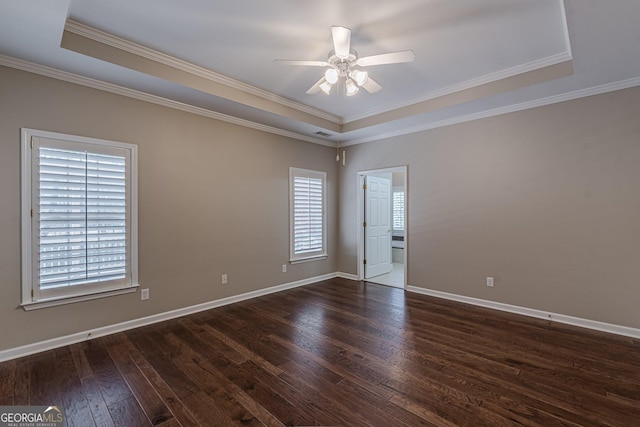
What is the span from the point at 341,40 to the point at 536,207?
3144mm

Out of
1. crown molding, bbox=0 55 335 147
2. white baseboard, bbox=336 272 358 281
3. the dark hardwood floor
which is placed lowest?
the dark hardwood floor

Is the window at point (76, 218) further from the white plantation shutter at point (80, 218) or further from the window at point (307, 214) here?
the window at point (307, 214)

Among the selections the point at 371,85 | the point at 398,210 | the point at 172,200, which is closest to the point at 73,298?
the point at 172,200

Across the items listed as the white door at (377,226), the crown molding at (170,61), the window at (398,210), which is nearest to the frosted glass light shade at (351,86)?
the crown molding at (170,61)

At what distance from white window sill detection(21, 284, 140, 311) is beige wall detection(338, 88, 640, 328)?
3.99 m

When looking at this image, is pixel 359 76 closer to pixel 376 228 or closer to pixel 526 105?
pixel 526 105

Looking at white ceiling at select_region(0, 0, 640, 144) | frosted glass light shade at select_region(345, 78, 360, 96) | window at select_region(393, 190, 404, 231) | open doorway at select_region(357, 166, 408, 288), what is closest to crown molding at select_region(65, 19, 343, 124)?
white ceiling at select_region(0, 0, 640, 144)

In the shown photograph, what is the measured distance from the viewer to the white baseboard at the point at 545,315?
314cm

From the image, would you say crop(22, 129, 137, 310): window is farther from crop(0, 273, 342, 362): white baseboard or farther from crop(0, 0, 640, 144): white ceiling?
crop(0, 0, 640, 144): white ceiling

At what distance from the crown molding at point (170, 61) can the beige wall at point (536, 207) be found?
2.19 metres

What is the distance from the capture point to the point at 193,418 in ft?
6.26

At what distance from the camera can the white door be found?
566 centimetres

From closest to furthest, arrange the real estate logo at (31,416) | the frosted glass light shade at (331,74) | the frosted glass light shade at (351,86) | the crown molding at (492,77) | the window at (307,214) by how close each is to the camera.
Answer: the real estate logo at (31,416) → the frosted glass light shade at (331,74) → the frosted glass light shade at (351,86) → the crown molding at (492,77) → the window at (307,214)

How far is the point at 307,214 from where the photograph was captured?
526 centimetres
